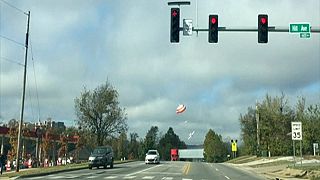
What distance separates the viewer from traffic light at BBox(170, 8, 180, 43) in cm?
2112

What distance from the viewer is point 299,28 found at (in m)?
22.0

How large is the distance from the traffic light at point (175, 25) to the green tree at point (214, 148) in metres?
97.6

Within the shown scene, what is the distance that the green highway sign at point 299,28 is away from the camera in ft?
72.2

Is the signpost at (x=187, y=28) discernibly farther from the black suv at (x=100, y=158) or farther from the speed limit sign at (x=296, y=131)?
the black suv at (x=100, y=158)

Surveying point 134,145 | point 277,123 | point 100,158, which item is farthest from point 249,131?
point 100,158

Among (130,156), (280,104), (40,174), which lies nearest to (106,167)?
(40,174)

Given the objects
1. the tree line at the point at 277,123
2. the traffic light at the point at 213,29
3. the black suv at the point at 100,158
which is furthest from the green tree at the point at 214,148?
the traffic light at the point at 213,29

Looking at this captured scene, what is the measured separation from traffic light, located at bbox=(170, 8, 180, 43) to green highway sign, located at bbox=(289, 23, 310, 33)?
5.03m

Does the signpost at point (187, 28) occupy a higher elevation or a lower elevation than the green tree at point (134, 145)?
higher

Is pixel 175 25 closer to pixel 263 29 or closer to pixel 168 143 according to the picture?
pixel 263 29

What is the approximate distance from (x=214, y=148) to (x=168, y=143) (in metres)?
42.0

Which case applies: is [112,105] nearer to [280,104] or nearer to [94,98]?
[94,98]

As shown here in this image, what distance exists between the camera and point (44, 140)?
59.3 metres

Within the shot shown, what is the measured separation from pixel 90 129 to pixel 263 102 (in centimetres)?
2726
